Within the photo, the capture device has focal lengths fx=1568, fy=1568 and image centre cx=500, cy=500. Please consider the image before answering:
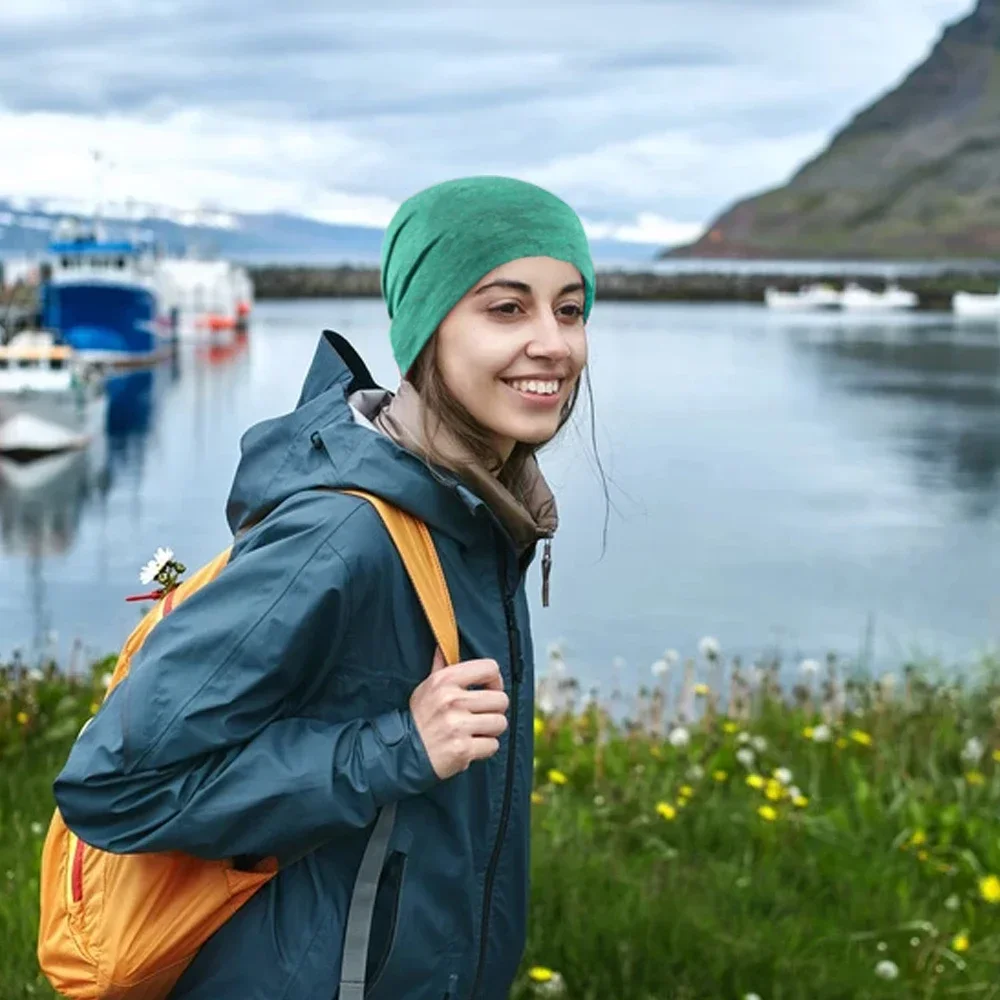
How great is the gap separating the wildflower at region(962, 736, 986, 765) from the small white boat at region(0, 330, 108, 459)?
2810 cm

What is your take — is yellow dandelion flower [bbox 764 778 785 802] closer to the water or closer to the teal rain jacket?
the water

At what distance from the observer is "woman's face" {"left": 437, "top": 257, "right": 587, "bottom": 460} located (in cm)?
210

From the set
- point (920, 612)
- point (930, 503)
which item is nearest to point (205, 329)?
point (930, 503)

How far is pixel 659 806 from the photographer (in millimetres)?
4805

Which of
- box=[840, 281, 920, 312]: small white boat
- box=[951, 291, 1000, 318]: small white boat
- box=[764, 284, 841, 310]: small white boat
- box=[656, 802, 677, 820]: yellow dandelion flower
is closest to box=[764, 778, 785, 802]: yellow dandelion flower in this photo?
box=[656, 802, 677, 820]: yellow dandelion flower

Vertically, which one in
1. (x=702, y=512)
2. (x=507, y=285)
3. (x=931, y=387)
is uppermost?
(x=507, y=285)

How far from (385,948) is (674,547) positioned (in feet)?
58.8

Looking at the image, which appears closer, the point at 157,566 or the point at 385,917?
the point at 385,917

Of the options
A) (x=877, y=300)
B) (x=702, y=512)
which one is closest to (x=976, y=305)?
(x=877, y=300)

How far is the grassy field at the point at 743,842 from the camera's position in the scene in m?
3.86

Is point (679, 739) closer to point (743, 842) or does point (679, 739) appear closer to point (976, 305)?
point (743, 842)

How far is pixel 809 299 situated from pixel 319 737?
4067 inches

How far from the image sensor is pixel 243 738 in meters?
1.97

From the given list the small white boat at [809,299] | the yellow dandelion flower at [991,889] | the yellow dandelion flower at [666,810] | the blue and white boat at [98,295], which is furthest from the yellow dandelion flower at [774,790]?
the small white boat at [809,299]
